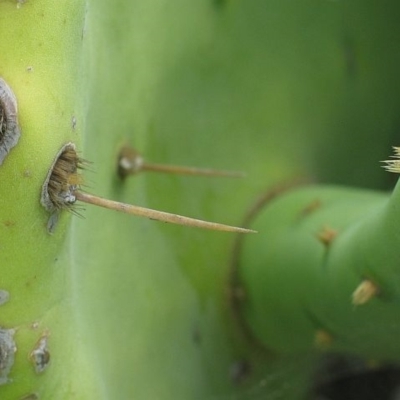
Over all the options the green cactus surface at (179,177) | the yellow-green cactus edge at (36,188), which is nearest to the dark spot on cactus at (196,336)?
the green cactus surface at (179,177)

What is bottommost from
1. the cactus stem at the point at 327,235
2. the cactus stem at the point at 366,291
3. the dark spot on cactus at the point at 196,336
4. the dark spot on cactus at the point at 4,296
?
the dark spot on cactus at the point at 196,336

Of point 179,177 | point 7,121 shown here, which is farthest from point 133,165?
point 7,121

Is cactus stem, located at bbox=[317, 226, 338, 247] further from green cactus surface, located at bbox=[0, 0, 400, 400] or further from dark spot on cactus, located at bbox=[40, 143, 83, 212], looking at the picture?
dark spot on cactus, located at bbox=[40, 143, 83, 212]

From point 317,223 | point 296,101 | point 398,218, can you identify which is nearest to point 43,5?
point 398,218

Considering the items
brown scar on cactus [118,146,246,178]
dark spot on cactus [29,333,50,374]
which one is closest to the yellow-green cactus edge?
dark spot on cactus [29,333,50,374]

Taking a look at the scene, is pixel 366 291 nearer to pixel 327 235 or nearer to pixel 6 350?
pixel 327 235

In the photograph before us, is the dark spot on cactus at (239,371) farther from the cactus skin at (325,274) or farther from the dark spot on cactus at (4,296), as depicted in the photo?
the dark spot on cactus at (4,296)

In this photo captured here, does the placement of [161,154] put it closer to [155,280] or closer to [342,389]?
[155,280]
